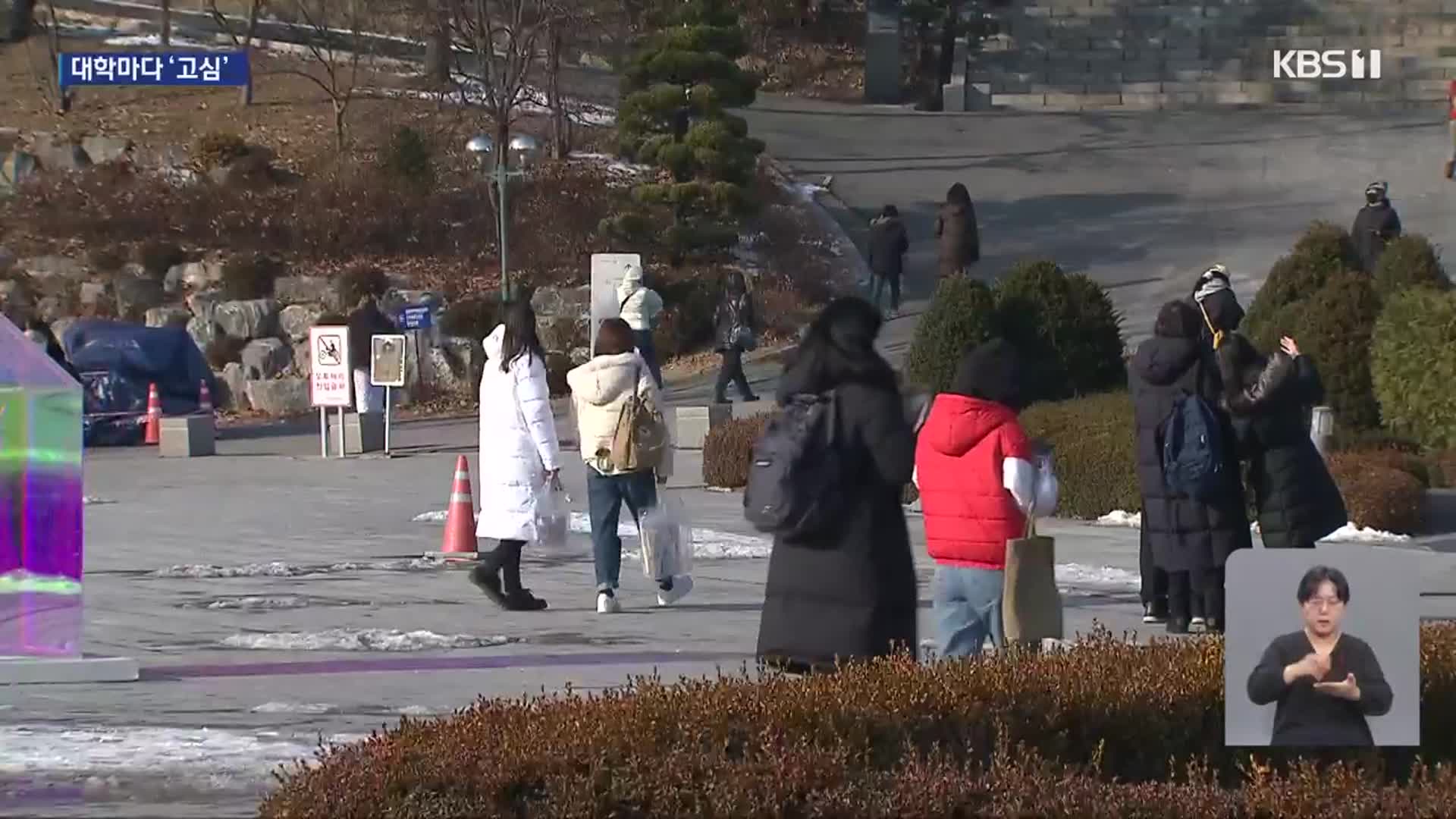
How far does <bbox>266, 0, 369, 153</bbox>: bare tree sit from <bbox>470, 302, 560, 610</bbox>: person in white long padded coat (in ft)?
84.8

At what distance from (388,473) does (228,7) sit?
3099 centimetres

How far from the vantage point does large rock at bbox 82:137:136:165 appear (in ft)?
123

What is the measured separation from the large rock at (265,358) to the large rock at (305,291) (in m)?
1.03

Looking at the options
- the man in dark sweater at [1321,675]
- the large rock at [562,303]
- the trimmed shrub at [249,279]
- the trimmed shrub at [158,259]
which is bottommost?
the man in dark sweater at [1321,675]

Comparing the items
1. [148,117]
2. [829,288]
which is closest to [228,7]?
[148,117]

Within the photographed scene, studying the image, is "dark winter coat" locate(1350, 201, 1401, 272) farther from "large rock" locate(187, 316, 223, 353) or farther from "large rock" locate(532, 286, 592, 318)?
"large rock" locate(187, 316, 223, 353)

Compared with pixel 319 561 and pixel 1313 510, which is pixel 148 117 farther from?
pixel 1313 510

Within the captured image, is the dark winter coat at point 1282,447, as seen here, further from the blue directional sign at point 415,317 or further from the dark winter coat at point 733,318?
the blue directional sign at point 415,317

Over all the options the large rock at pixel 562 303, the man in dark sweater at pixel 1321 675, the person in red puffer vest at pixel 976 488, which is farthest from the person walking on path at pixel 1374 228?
the man in dark sweater at pixel 1321 675

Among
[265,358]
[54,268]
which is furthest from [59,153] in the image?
[265,358]

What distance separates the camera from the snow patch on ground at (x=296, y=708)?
917 cm

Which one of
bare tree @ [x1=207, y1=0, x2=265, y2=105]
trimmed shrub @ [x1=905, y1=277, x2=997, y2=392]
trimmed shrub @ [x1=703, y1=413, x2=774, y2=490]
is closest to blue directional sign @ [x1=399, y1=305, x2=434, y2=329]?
trimmed shrub @ [x1=703, y1=413, x2=774, y2=490]

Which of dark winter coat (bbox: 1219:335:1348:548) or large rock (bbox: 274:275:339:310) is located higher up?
large rock (bbox: 274:275:339:310)

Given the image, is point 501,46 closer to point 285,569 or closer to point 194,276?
point 194,276
